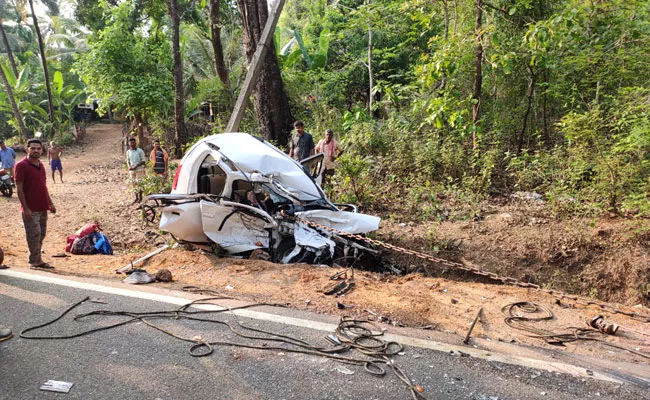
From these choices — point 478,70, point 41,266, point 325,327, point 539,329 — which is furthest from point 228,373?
point 478,70

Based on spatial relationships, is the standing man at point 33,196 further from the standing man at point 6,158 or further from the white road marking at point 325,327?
the standing man at point 6,158

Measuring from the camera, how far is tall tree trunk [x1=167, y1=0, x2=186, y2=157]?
1531 cm

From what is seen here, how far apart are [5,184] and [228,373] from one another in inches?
517

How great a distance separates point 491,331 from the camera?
4.12m

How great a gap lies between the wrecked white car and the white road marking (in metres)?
1.66

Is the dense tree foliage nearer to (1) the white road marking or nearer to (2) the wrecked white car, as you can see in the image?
(2) the wrecked white car

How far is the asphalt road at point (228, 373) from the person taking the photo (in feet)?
9.85

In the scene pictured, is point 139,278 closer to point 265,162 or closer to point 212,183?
point 212,183

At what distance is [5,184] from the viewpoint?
42.3 feet

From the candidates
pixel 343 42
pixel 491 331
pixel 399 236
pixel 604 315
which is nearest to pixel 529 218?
pixel 399 236

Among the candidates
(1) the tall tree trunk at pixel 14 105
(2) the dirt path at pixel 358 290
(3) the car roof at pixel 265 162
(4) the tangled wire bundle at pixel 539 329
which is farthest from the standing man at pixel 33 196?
(1) the tall tree trunk at pixel 14 105

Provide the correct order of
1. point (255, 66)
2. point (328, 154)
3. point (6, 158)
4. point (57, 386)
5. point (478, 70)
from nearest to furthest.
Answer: point (57, 386), point (478, 70), point (328, 154), point (255, 66), point (6, 158)

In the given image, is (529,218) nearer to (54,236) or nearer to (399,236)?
(399,236)

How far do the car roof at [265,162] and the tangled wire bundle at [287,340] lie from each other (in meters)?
2.69
